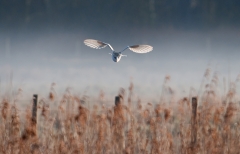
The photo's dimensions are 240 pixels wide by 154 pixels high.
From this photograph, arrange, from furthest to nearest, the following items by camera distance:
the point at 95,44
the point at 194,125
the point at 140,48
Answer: the point at 95,44 → the point at 140,48 → the point at 194,125

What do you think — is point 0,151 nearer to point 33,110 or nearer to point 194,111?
point 33,110

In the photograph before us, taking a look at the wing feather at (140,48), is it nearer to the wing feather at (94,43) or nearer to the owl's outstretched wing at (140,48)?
the owl's outstretched wing at (140,48)

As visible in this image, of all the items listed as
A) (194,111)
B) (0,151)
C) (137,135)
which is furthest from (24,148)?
A: (194,111)

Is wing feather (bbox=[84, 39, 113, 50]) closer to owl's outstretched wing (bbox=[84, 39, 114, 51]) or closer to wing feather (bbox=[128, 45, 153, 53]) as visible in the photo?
owl's outstretched wing (bbox=[84, 39, 114, 51])

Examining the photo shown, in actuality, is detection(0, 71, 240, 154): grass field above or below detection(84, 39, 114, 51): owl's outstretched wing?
below

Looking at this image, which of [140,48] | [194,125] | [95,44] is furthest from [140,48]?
[194,125]

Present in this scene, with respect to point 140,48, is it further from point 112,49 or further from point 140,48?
point 112,49

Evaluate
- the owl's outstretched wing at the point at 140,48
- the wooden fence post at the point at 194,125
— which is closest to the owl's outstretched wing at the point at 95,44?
the owl's outstretched wing at the point at 140,48

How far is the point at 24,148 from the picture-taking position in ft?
16.4

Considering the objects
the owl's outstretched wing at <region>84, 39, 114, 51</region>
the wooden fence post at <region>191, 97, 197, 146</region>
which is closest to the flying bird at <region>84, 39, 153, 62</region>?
the owl's outstretched wing at <region>84, 39, 114, 51</region>

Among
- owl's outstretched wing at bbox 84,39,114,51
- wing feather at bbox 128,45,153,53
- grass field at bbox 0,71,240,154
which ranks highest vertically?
owl's outstretched wing at bbox 84,39,114,51

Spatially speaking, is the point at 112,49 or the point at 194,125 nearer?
the point at 194,125

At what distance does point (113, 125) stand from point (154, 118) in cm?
60

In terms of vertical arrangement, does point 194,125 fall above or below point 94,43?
below
